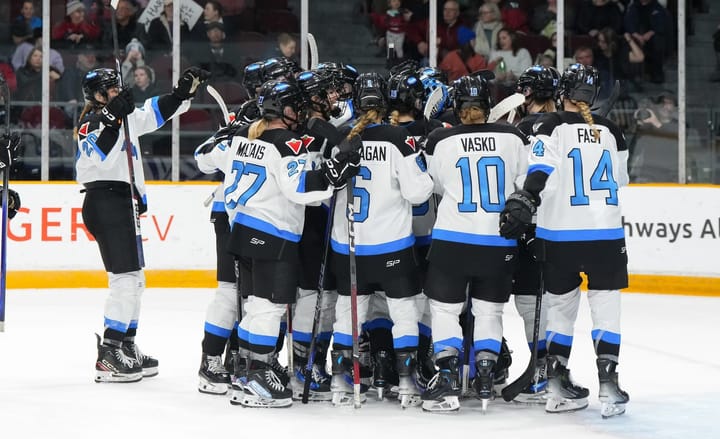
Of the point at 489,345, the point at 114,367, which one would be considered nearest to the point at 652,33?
the point at 489,345

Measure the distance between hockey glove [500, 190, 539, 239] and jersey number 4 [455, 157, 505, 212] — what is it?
0.51 ft

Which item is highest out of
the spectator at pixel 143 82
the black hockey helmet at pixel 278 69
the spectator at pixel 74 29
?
the spectator at pixel 74 29

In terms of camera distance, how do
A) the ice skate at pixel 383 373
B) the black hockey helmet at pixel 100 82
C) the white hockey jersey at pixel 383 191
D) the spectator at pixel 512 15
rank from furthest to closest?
the spectator at pixel 512 15 → the black hockey helmet at pixel 100 82 → the ice skate at pixel 383 373 → the white hockey jersey at pixel 383 191

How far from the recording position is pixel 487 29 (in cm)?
993

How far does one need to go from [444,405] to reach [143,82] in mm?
5568

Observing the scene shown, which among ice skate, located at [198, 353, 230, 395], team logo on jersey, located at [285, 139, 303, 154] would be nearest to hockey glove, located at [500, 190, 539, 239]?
team logo on jersey, located at [285, 139, 303, 154]

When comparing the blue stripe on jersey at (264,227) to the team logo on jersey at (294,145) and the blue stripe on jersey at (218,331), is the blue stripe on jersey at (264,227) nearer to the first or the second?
the team logo on jersey at (294,145)

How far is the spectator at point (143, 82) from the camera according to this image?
31.1ft

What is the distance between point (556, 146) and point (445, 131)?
17.4 inches

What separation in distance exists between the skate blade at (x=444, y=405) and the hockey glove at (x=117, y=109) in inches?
74.6

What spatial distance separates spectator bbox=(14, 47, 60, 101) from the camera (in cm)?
934

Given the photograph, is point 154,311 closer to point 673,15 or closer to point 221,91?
point 221,91

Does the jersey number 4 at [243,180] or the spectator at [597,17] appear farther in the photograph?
the spectator at [597,17]

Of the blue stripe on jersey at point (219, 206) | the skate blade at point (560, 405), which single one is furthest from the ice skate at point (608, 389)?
the blue stripe on jersey at point (219, 206)
